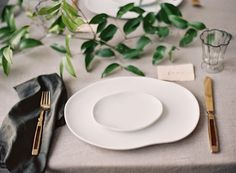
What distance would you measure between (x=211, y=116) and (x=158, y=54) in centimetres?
24

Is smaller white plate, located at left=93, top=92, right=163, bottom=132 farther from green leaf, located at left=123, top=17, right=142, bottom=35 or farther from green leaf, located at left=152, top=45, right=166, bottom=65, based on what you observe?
green leaf, located at left=123, top=17, right=142, bottom=35

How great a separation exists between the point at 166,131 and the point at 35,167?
0.87 ft

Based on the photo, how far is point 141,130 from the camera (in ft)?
2.30

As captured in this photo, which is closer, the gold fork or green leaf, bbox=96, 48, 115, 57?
the gold fork

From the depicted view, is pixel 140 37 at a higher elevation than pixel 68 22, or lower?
lower

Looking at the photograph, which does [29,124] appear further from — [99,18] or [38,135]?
[99,18]

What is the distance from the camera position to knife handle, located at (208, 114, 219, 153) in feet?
2.17

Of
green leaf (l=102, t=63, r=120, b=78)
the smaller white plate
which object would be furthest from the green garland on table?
the smaller white plate

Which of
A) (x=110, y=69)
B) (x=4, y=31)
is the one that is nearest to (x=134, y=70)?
(x=110, y=69)

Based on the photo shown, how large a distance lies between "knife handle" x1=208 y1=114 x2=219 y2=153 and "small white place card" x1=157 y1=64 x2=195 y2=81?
143 mm

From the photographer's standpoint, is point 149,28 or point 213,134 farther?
point 149,28

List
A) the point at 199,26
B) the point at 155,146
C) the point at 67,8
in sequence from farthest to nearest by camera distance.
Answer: the point at 199,26 → the point at 67,8 → the point at 155,146

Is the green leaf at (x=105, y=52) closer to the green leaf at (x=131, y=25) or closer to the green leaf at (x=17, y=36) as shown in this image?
the green leaf at (x=131, y=25)

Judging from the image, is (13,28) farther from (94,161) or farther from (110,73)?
(94,161)
